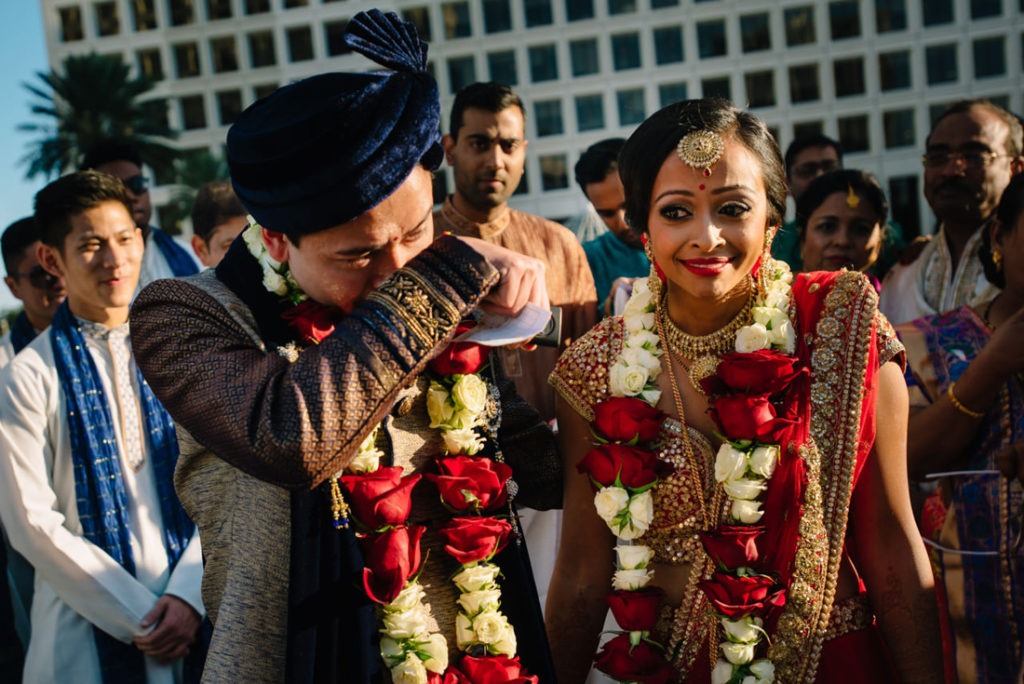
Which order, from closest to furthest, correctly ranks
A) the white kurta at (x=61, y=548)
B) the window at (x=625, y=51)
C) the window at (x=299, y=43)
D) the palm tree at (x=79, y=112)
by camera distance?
the white kurta at (x=61, y=548)
the palm tree at (x=79, y=112)
the window at (x=625, y=51)
the window at (x=299, y=43)

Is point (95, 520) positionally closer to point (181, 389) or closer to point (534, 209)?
point (181, 389)

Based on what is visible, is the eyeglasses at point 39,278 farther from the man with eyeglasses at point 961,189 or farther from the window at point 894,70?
the window at point 894,70

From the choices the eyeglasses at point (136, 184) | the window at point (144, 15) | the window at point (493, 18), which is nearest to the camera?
the eyeglasses at point (136, 184)

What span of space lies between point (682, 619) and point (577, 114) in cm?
4826

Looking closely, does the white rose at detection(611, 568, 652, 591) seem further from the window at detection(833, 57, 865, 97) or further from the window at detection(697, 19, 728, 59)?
the window at detection(697, 19, 728, 59)

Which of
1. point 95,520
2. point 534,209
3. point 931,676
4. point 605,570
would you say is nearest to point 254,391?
point 605,570

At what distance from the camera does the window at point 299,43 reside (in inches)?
2028

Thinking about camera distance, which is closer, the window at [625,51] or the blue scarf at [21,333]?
the blue scarf at [21,333]

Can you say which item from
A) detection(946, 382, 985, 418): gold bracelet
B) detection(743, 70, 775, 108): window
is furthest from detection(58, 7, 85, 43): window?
detection(946, 382, 985, 418): gold bracelet

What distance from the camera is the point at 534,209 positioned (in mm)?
47750

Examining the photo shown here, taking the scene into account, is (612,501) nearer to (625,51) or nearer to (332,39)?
(625,51)

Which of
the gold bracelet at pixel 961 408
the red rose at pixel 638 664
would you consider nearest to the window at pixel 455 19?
the gold bracelet at pixel 961 408

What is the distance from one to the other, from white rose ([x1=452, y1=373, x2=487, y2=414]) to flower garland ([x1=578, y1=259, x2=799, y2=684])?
16.5 inches

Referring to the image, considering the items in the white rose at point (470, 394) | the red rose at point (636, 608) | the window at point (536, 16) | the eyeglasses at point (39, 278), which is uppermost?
the window at point (536, 16)
